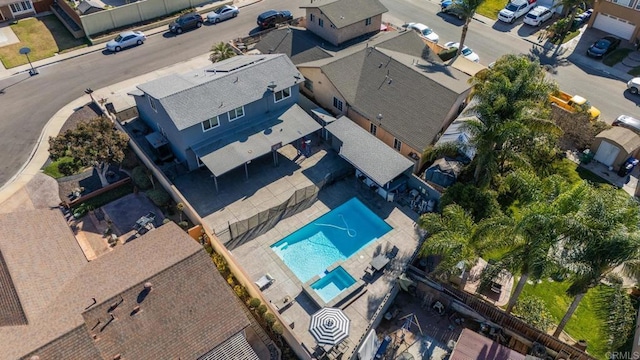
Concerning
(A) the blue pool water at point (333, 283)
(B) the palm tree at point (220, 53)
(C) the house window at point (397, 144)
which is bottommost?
(A) the blue pool water at point (333, 283)

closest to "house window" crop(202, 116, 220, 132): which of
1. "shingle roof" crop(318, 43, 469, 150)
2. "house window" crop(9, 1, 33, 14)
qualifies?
"shingle roof" crop(318, 43, 469, 150)

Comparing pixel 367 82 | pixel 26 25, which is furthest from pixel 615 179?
pixel 26 25

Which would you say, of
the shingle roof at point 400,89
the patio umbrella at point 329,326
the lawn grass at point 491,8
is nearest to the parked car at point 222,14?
the shingle roof at point 400,89

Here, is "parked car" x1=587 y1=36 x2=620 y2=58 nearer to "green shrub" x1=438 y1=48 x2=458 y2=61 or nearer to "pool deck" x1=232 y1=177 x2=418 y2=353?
"green shrub" x1=438 y1=48 x2=458 y2=61

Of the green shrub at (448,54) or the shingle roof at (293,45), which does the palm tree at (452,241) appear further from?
the green shrub at (448,54)

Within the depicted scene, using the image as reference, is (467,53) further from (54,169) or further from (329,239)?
(54,169)

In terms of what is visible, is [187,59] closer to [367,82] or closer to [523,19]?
[367,82]
